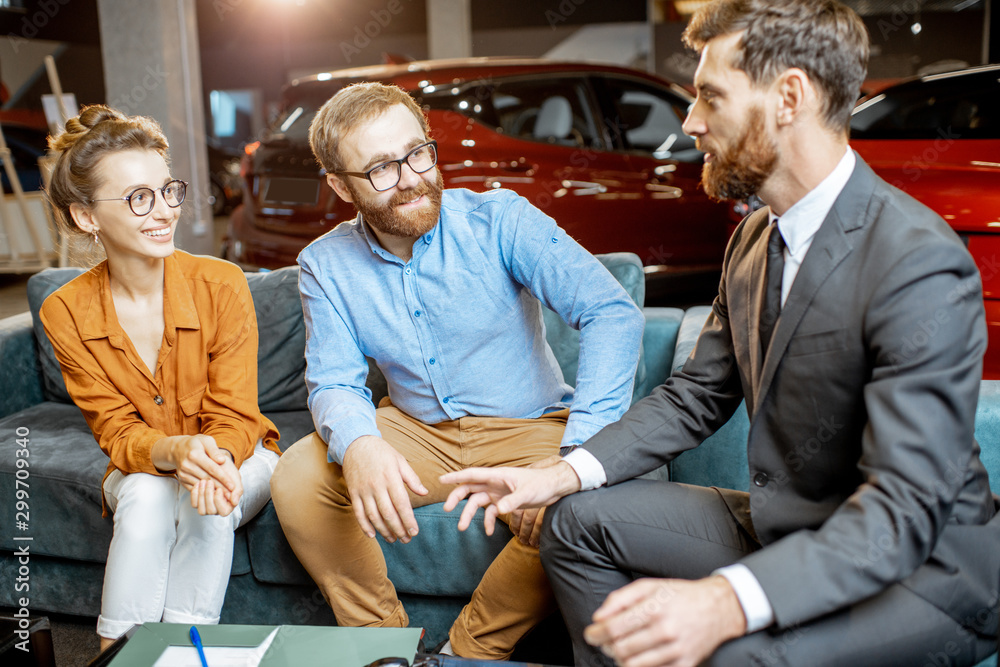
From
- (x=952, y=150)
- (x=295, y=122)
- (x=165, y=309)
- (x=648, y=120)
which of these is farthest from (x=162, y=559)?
(x=648, y=120)

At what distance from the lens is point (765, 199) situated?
1.21 metres

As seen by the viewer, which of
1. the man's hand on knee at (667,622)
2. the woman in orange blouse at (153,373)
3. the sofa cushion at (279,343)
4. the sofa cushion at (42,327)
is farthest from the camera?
the sofa cushion at (42,327)

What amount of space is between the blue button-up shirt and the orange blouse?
0.18 m

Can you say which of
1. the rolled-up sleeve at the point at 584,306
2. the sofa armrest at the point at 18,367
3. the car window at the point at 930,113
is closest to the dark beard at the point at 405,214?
the rolled-up sleeve at the point at 584,306

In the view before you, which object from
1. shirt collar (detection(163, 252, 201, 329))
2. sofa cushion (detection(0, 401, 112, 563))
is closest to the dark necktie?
shirt collar (detection(163, 252, 201, 329))

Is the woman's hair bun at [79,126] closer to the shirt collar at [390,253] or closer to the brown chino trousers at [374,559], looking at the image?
the shirt collar at [390,253]

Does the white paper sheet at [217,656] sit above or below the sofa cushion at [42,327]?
below

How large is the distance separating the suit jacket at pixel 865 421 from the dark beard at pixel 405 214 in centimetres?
61

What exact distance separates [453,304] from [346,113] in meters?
0.45

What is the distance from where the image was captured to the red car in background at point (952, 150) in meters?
2.47

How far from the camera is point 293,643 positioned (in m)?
1.21

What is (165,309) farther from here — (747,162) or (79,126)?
(747,162)

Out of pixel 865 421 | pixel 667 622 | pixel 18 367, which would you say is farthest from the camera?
pixel 18 367

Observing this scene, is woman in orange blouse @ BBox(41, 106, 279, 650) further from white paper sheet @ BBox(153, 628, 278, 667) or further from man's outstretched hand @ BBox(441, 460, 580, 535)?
man's outstretched hand @ BBox(441, 460, 580, 535)
